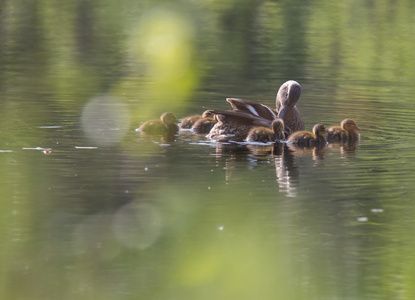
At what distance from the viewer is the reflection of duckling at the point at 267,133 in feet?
35.1

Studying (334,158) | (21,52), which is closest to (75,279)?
(334,158)

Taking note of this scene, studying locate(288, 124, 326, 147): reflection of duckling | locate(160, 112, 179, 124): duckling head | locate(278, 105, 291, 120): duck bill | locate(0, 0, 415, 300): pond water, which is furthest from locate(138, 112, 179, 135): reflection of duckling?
locate(288, 124, 326, 147): reflection of duckling

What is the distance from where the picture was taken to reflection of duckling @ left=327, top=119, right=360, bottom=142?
10.9 meters

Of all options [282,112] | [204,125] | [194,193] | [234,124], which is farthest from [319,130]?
[194,193]

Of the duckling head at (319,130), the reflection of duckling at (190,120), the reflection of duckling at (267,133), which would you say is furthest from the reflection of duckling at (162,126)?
the duckling head at (319,130)

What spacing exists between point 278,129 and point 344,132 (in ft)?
2.54

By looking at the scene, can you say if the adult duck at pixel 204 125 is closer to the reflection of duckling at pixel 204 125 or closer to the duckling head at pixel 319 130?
the reflection of duckling at pixel 204 125

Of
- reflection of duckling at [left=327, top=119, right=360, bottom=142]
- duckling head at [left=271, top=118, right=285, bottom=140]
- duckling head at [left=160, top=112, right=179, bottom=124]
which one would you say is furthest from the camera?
duckling head at [left=160, top=112, right=179, bottom=124]

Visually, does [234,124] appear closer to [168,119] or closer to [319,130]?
[168,119]

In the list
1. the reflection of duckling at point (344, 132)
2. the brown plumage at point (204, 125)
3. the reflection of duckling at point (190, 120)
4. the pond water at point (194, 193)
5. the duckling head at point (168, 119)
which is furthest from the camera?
the reflection of duckling at point (190, 120)

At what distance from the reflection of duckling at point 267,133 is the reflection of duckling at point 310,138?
152mm

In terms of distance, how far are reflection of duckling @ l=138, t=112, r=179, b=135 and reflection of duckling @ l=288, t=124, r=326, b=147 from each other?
1.45m

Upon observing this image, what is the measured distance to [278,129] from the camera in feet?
35.4

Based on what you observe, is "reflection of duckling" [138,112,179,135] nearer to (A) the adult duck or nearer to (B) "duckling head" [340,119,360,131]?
(A) the adult duck
